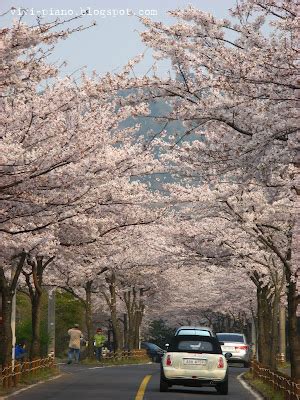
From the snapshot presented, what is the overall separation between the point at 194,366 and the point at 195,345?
24.9 inches

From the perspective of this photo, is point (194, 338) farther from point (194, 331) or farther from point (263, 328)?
point (263, 328)

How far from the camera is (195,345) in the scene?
2584 centimetres

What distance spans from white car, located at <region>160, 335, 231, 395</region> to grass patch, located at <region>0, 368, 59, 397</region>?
401cm

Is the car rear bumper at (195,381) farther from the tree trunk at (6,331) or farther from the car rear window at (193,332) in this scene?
the tree trunk at (6,331)

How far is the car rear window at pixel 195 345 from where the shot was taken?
25.8 metres

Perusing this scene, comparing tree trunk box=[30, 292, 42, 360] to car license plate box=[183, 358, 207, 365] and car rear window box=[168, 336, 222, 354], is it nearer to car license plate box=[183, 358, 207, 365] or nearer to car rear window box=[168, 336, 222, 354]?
car rear window box=[168, 336, 222, 354]

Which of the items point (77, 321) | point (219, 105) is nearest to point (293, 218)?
point (219, 105)

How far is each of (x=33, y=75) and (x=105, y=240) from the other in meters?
17.3

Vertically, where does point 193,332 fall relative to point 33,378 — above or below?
above

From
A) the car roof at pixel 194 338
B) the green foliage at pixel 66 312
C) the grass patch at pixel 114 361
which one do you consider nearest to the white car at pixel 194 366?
the car roof at pixel 194 338

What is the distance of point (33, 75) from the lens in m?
14.9

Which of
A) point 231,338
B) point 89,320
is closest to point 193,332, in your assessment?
point 231,338

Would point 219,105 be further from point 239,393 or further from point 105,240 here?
point 105,240

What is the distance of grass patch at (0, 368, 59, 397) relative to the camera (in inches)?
965
